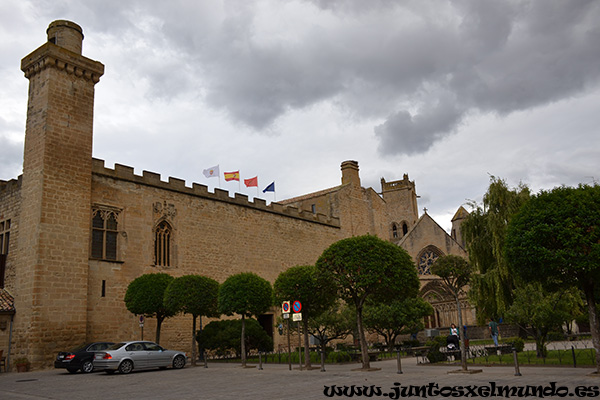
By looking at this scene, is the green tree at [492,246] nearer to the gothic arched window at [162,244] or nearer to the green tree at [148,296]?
the green tree at [148,296]

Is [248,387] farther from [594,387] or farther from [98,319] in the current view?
[98,319]

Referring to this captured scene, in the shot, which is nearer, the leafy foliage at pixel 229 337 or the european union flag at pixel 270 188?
the leafy foliage at pixel 229 337

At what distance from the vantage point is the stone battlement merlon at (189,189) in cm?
2433

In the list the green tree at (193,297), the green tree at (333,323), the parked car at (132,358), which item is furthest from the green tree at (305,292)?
the parked car at (132,358)

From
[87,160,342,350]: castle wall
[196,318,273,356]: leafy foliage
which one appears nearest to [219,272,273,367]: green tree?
[196,318,273,356]: leafy foliage

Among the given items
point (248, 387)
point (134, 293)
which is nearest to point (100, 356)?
point (134, 293)

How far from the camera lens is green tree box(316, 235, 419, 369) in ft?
51.6

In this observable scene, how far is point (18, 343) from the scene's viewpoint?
19.9m

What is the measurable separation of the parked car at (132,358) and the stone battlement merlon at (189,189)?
31.7 feet

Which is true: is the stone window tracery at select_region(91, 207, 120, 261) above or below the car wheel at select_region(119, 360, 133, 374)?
above

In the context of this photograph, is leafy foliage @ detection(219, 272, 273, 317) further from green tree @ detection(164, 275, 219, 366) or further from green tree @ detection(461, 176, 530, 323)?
green tree @ detection(461, 176, 530, 323)

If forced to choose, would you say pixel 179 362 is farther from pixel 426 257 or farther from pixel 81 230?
pixel 426 257

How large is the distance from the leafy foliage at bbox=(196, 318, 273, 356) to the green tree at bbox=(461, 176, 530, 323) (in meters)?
10.0

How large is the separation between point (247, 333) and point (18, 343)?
9.46 meters
